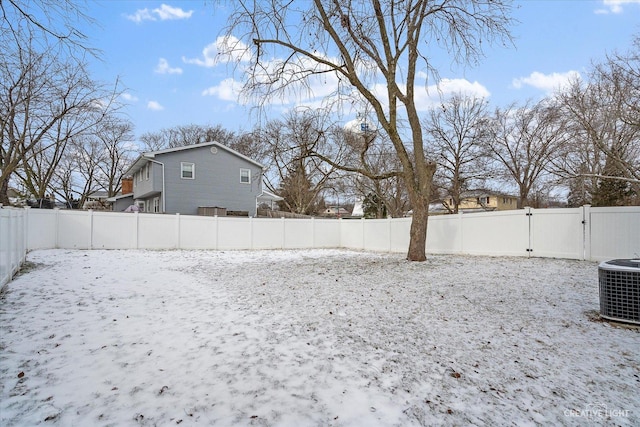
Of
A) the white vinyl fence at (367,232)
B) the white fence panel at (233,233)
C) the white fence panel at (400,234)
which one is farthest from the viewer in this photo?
the white fence panel at (233,233)

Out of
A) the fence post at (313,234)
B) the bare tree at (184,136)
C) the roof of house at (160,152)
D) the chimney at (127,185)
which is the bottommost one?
the fence post at (313,234)

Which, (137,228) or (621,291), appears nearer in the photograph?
(621,291)

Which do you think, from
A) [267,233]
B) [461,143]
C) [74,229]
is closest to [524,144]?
[461,143]

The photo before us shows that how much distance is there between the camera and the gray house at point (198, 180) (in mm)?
20266

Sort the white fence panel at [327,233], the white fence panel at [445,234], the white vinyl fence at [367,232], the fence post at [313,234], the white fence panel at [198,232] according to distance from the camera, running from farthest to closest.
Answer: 1. the white fence panel at [327,233]
2. the fence post at [313,234]
3. the white fence panel at [198,232]
4. the white fence panel at [445,234]
5. the white vinyl fence at [367,232]

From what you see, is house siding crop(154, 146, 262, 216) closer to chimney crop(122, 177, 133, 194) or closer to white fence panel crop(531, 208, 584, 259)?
chimney crop(122, 177, 133, 194)

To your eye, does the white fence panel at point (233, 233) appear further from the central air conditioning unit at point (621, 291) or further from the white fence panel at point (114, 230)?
the central air conditioning unit at point (621, 291)

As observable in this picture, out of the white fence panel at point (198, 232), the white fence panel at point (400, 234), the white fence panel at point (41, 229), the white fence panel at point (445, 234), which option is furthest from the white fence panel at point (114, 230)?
the white fence panel at point (445, 234)

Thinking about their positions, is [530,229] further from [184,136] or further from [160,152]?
[184,136]

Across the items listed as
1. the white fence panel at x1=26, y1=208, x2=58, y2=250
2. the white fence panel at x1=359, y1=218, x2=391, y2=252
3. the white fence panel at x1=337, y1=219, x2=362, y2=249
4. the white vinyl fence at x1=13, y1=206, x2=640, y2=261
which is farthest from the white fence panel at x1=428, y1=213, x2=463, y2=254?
the white fence panel at x1=26, y1=208, x2=58, y2=250

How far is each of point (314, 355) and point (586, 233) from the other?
851cm

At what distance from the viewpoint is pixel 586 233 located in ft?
28.3

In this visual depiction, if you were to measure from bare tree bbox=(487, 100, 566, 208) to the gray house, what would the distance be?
1622 centimetres

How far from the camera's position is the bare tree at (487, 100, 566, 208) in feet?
69.9
